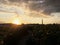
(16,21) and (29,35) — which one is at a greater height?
(16,21)

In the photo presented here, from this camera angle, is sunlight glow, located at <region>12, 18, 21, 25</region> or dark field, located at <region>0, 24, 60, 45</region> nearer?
dark field, located at <region>0, 24, 60, 45</region>

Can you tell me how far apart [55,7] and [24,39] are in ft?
4.51

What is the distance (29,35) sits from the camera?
6.71 meters

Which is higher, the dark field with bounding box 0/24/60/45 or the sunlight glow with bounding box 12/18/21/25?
the sunlight glow with bounding box 12/18/21/25

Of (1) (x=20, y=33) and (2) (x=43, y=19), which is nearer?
(1) (x=20, y=33)

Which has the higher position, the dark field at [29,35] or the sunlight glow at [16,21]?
the sunlight glow at [16,21]

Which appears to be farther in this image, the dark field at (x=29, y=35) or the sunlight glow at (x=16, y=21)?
the sunlight glow at (x=16, y=21)

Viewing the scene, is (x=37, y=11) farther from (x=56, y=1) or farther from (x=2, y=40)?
(x=2, y=40)

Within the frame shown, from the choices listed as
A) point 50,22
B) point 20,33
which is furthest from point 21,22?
point 50,22

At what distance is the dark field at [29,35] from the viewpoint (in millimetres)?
6598

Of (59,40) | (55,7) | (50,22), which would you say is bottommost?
(59,40)

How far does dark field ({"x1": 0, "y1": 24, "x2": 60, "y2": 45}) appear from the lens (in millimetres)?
6598

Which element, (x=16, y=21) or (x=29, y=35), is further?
(x=16, y=21)

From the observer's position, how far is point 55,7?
712 cm
